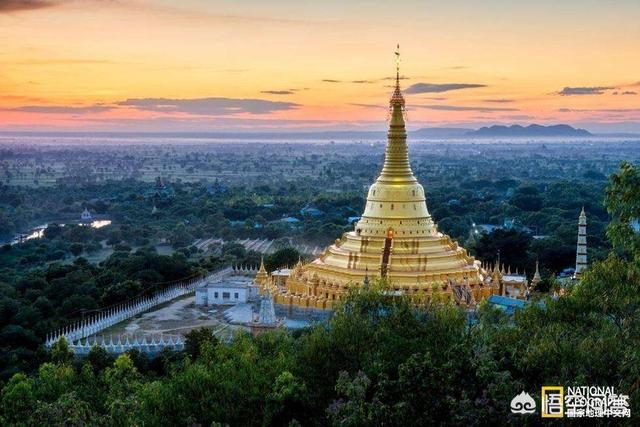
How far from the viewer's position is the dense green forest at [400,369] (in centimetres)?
Answer: 1603

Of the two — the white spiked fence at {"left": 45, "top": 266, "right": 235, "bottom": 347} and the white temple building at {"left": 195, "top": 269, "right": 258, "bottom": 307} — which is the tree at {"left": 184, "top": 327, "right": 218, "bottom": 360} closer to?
the white spiked fence at {"left": 45, "top": 266, "right": 235, "bottom": 347}

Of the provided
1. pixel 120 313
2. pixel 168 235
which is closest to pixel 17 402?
pixel 120 313

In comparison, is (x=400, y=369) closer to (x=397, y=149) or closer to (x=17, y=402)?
(x=17, y=402)

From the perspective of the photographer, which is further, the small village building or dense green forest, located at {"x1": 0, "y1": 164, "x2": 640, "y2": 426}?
the small village building

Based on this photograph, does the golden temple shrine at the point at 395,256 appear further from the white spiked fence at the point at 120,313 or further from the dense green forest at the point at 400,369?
the dense green forest at the point at 400,369

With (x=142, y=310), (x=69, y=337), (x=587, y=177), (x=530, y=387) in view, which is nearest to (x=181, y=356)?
(x=69, y=337)

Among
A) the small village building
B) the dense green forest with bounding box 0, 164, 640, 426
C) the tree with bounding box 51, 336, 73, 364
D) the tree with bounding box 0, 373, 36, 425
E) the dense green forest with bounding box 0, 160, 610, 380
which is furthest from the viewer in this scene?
the small village building

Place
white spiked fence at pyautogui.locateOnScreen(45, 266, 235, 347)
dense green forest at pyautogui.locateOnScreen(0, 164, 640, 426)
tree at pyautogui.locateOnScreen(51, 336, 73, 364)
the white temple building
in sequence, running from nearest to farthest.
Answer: dense green forest at pyautogui.locateOnScreen(0, 164, 640, 426) < tree at pyautogui.locateOnScreen(51, 336, 73, 364) < white spiked fence at pyautogui.locateOnScreen(45, 266, 235, 347) < the white temple building

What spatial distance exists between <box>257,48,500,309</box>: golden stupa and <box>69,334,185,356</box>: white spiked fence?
5.26 meters

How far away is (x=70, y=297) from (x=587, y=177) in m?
150

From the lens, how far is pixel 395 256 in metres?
37.4

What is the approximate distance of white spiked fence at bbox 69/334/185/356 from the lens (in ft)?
112

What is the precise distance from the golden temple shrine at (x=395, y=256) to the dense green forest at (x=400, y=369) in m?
12.2

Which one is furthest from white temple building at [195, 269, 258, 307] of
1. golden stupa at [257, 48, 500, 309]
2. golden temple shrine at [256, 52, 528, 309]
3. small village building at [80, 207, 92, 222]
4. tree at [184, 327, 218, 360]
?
small village building at [80, 207, 92, 222]
